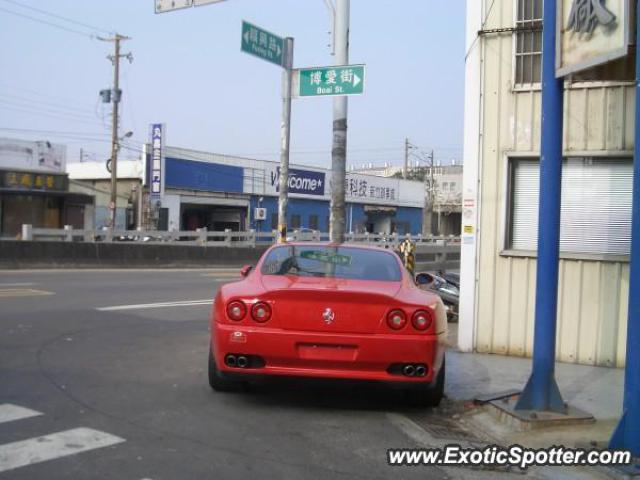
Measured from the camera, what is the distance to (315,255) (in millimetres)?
6816

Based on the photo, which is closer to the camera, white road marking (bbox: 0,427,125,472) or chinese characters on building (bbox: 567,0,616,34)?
white road marking (bbox: 0,427,125,472)

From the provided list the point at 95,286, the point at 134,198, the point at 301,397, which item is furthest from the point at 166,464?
the point at 134,198

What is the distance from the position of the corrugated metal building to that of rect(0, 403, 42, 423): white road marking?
5.22m

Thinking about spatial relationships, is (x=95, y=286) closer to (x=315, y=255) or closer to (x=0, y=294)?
(x=0, y=294)

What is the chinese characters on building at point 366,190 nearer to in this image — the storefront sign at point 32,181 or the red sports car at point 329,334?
the storefront sign at point 32,181

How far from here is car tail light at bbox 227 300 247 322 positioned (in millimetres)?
5676

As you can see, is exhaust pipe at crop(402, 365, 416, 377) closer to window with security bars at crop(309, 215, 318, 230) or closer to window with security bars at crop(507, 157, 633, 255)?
window with security bars at crop(507, 157, 633, 255)

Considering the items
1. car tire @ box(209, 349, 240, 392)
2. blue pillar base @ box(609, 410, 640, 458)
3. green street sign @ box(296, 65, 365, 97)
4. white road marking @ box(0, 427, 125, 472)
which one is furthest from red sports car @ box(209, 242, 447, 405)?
green street sign @ box(296, 65, 365, 97)

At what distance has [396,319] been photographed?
18.4 ft

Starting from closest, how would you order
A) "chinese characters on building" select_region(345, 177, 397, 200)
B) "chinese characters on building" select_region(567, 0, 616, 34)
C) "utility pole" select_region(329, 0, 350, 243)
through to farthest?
"chinese characters on building" select_region(567, 0, 616, 34) < "utility pole" select_region(329, 0, 350, 243) < "chinese characters on building" select_region(345, 177, 397, 200)

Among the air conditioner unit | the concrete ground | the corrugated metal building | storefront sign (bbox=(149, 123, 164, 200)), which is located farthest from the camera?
the air conditioner unit

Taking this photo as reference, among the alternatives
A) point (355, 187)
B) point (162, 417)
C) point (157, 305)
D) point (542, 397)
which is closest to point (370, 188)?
point (355, 187)

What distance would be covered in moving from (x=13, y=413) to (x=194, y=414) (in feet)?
4.61

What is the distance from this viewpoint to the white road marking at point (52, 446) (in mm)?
4426
